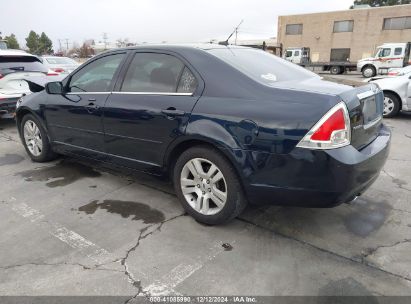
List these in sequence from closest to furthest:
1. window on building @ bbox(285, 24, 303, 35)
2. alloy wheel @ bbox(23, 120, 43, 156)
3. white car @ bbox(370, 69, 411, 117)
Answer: alloy wheel @ bbox(23, 120, 43, 156)
white car @ bbox(370, 69, 411, 117)
window on building @ bbox(285, 24, 303, 35)

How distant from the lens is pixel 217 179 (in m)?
3.14

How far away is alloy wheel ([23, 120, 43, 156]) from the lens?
5.10 m

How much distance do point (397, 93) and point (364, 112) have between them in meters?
6.47

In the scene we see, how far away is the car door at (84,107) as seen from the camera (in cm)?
397

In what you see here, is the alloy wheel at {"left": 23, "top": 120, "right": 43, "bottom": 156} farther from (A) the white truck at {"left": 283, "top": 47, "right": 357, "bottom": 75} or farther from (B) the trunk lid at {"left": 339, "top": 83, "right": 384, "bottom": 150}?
(A) the white truck at {"left": 283, "top": 47, "right": 357, "bottom": 75}

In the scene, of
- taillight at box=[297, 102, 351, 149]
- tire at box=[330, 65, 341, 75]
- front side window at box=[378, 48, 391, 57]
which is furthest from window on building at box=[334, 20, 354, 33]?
taillight at box=[297, 102, 351, 149]

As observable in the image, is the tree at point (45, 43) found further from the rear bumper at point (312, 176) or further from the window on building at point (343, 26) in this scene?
the rear bumper at point (312, 176)

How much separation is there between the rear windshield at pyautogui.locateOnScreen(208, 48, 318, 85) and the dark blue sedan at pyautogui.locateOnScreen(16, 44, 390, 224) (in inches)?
0.6

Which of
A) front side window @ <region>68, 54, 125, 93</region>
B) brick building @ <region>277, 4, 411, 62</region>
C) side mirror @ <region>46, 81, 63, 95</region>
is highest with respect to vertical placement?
brick building @ <region>277, 4, 411, 62</region>

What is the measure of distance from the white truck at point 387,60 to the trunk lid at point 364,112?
24.9m

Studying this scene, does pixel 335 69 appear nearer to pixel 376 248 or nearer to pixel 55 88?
pixel 55 88

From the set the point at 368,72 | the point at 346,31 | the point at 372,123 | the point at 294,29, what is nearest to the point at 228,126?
the point at 372,123

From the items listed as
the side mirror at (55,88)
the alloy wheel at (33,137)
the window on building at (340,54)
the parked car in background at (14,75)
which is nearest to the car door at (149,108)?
the side mirror at (55,88)

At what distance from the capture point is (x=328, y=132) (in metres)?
2.58
